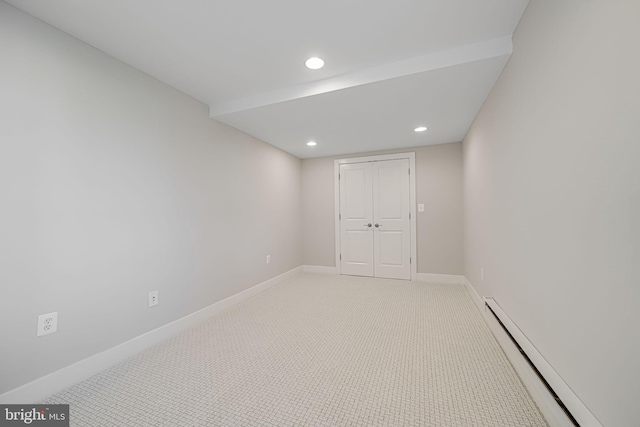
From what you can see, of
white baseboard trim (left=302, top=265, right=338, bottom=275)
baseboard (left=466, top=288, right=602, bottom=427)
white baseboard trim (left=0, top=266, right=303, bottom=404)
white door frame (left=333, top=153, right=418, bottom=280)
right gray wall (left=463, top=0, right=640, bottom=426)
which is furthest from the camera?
white baseboard trim (left=302, top=265, right=338, bottom=275)

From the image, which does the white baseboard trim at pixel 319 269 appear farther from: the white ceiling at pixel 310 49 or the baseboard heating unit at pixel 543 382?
the baseboard heating unit at pixel 543 382

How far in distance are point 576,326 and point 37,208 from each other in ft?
9.56

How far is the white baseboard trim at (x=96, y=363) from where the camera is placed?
1.43 metres

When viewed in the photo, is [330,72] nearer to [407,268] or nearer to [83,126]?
[83,126]

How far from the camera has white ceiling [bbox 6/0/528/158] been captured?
146cm

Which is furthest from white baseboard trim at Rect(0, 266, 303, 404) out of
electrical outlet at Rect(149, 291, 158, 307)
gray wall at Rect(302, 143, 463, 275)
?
gray wall at Rect(302, 143, 463, 275)

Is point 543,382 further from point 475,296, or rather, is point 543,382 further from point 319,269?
point 319,269

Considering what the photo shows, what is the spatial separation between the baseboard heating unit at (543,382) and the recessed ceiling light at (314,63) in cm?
242

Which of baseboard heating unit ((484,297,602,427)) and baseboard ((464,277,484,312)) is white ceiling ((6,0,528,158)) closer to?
baseboard heating unit ((484,297,602,427))

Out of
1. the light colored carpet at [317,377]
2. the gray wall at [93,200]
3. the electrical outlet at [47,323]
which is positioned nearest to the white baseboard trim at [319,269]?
the light colored carpet at [317,377]

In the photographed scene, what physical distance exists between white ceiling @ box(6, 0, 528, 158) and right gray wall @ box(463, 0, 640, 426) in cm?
35

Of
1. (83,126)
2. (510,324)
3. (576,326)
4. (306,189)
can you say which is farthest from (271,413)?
(306,189)

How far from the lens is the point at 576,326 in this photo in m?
1.05

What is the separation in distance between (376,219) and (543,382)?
3.10m
